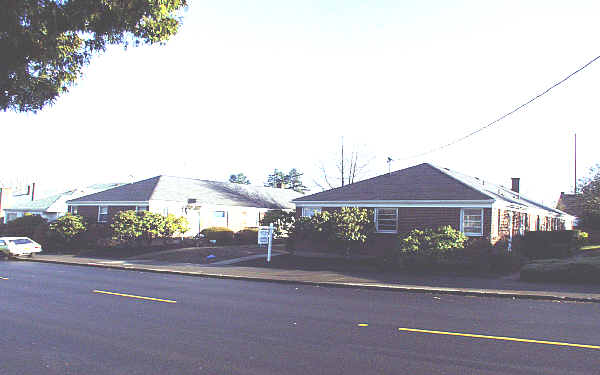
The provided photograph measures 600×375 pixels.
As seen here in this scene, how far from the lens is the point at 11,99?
11969 millimetres

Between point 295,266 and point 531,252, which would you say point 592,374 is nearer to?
point 295,266

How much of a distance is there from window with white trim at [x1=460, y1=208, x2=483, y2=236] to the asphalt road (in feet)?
29.6

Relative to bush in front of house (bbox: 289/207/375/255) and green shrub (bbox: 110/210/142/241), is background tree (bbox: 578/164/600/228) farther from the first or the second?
green shrub (bbox: 110/210/142/241)

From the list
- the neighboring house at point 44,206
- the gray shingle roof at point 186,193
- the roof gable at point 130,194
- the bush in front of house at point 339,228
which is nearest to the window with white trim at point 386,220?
the bush in front of house at point 339,228

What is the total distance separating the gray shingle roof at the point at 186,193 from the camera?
34.2 metres

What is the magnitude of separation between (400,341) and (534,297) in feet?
24.8

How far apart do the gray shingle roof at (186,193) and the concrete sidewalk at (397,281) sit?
10.1m

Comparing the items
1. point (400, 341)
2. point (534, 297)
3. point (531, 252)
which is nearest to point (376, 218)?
point (531, 252)

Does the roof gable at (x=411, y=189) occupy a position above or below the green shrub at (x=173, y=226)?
above

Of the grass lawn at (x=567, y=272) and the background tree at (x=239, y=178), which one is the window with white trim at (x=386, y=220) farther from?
the background tree at (x=239, y=178)

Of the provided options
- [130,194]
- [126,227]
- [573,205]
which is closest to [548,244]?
[126,227]

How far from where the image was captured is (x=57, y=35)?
1081 cm

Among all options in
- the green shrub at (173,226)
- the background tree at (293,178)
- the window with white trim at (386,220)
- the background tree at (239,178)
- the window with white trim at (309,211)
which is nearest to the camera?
the window with white trim at (386,220)

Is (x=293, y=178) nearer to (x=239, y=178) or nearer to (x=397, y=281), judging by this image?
(x=239, y=178)
